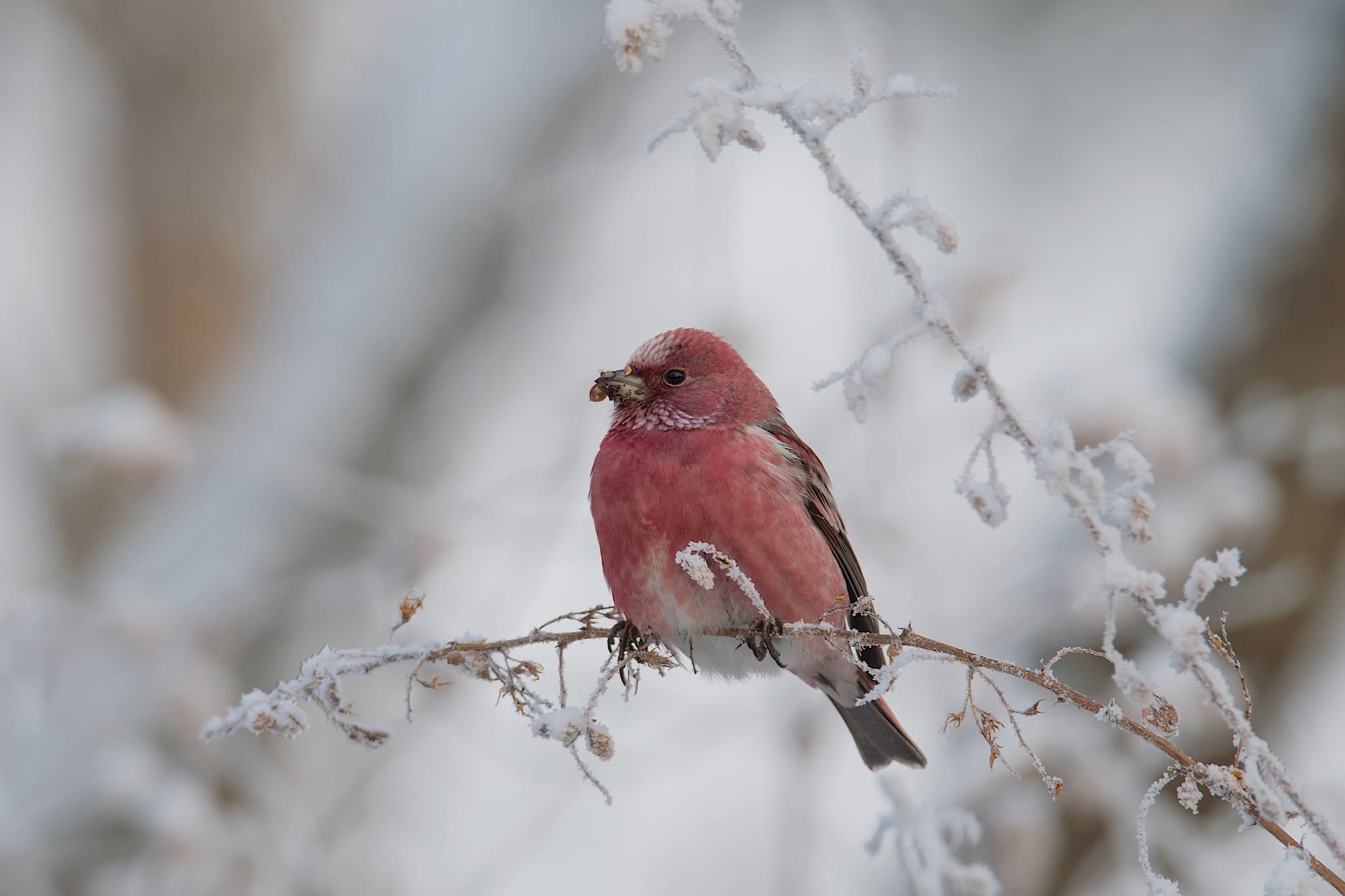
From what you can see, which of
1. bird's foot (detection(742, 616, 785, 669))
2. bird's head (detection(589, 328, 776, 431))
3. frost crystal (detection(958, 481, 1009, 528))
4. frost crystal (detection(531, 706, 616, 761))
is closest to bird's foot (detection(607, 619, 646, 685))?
bird's foot (detection(742, 616, 785, 669))

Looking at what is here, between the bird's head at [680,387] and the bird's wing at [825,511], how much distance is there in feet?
0.41

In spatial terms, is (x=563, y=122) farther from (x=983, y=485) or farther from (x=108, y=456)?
(x=983, y=485)

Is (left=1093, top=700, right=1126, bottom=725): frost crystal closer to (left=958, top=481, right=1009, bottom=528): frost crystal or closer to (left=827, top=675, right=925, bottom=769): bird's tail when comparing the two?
(left=958, top=481, right=1009, bottom=528): frost crystal

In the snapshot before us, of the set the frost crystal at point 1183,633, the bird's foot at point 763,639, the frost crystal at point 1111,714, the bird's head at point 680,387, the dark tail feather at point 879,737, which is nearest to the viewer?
the frost crystal at point 1183,633

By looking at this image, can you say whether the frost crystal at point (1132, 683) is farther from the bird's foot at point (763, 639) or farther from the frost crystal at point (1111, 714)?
the bird's foot at point (763, 639)

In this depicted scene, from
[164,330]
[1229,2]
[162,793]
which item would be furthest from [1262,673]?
[164,330]

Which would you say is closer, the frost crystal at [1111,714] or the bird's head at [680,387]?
the frost crystal at [1111,714]

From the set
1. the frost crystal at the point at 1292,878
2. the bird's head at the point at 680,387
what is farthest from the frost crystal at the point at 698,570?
the bird's head at the point at 680,387

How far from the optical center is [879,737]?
391 cm

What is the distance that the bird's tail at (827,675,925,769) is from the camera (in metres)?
3.86

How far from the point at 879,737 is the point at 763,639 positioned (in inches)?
38.6

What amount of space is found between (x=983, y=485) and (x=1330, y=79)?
4.19 m

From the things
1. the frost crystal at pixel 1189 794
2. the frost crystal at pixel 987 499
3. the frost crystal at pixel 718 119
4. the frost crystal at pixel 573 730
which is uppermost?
the frost crystal at pixel 718 119

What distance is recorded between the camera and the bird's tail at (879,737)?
3.86m
